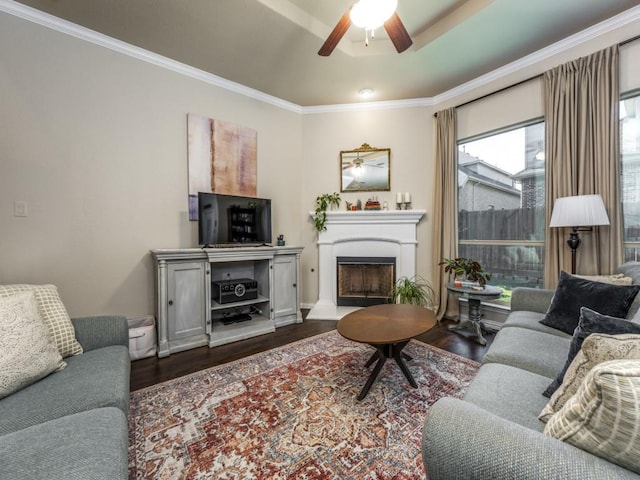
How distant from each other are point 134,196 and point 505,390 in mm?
3289

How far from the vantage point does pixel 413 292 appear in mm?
3301

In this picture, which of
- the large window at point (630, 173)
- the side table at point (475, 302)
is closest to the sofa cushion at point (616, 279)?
the large window at point (630, 173)

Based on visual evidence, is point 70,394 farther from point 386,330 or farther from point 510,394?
point 510,394

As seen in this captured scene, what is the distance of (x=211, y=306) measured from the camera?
111 inches

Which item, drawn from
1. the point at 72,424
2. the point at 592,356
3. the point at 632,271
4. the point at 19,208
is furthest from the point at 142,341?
the point at 632,271

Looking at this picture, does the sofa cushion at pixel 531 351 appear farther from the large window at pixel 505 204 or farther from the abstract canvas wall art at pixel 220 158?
the abstract canvas wall art at pixel 220 158

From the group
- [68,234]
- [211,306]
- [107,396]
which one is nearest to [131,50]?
[68,234]

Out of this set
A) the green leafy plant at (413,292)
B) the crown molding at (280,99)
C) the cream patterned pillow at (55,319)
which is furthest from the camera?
the green leafy plant at (413,292)

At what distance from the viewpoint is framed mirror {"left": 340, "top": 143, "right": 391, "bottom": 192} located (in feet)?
12.7

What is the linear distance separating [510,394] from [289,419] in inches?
46.8

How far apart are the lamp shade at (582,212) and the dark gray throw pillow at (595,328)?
1493 mm

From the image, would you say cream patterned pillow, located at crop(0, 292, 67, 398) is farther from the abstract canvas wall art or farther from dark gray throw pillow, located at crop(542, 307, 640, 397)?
dark gray throw pillow, located at crop(542, 307, 640, 397)

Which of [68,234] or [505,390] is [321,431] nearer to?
[505,390]

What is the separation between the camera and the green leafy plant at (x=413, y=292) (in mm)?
3318
